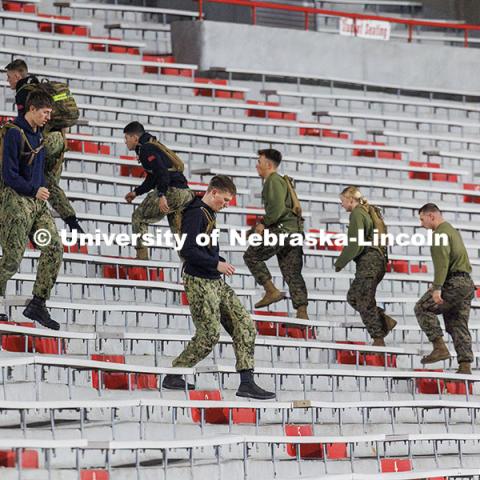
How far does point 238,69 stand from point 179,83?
36.6 inches

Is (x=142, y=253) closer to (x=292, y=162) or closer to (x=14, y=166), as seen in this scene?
(x=14, y=166)

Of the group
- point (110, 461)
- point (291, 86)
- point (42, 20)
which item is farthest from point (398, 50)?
point (110, 461)

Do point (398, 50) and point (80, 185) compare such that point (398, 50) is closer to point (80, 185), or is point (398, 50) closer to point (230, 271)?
point (80, 185)

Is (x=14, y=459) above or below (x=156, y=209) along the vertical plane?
below

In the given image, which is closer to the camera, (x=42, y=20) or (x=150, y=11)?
(x=42, y=20)

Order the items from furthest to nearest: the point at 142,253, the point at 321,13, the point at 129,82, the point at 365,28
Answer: the point at 365,28, the point at 321,13, the point at 129,82, the point at 142,253

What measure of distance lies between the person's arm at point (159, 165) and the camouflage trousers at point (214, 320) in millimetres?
1760

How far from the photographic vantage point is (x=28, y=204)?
7871 millimetres

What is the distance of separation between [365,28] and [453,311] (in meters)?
6.56

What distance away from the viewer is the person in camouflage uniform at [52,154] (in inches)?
343

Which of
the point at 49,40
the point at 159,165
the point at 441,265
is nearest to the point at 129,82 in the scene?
the point at 49,40

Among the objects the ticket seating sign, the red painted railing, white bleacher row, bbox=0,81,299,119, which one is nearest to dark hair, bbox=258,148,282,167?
white bleacher row, bbox=0,81,299,119

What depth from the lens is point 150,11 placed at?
1430 cm

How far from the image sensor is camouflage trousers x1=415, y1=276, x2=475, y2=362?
941 cm
